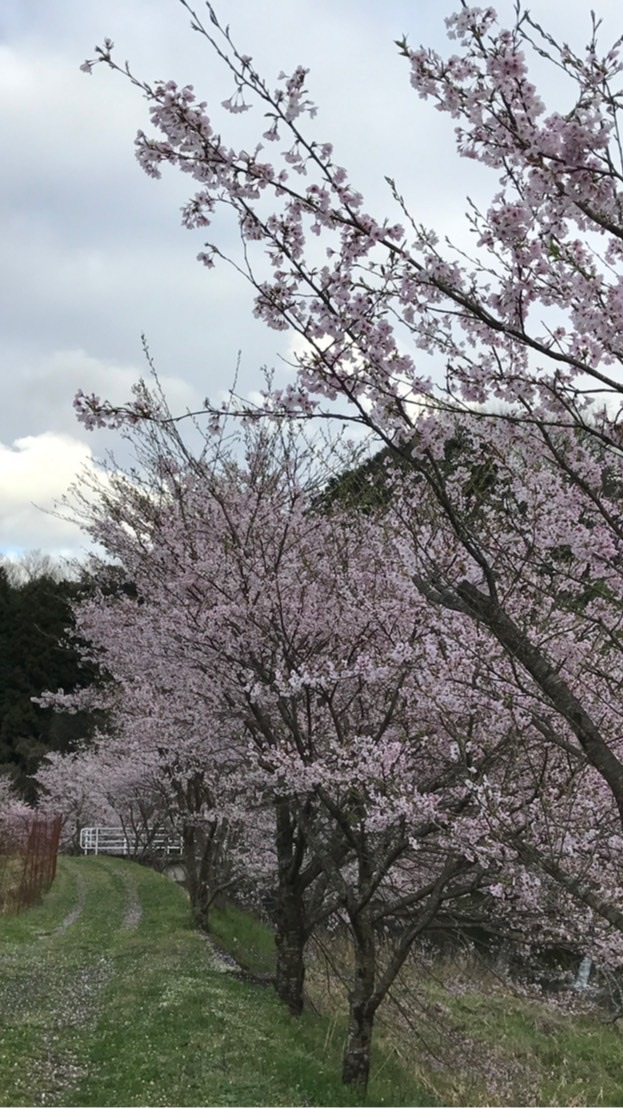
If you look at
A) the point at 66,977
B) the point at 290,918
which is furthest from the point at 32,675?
the point at 290,918

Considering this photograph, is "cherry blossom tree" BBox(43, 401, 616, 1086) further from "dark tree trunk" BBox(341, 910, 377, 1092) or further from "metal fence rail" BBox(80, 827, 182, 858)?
"metal fence rail" BBox(80, 827, 182, 858)

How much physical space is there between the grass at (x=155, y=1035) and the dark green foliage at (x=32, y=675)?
30.1 metres

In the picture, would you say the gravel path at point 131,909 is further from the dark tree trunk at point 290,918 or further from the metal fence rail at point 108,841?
the metal fence rail at point 108,841

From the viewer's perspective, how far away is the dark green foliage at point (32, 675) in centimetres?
4416

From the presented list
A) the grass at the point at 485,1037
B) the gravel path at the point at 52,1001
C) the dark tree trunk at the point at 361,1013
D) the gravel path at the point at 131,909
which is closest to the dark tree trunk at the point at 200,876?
the gravel path at the point at 131,909

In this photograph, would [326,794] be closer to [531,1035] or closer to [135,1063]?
[135,1063]

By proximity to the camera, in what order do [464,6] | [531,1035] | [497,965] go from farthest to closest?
[497,965]
[531,1035]
[464,6]

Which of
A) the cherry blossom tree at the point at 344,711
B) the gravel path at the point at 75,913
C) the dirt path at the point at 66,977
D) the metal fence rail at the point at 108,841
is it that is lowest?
the metal fence rail at the point at 108,841

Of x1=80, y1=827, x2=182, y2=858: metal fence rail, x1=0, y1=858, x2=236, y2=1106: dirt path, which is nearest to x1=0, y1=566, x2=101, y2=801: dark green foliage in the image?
x1=80, y1=827, x2=182, y2=858: metal fence rail

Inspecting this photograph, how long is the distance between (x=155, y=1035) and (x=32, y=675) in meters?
42.1

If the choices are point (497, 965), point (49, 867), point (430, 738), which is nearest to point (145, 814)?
point (49, 867)

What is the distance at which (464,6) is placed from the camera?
3209 millimetres

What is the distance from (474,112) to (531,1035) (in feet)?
46.7

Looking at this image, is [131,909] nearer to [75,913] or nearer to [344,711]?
[75,913]
